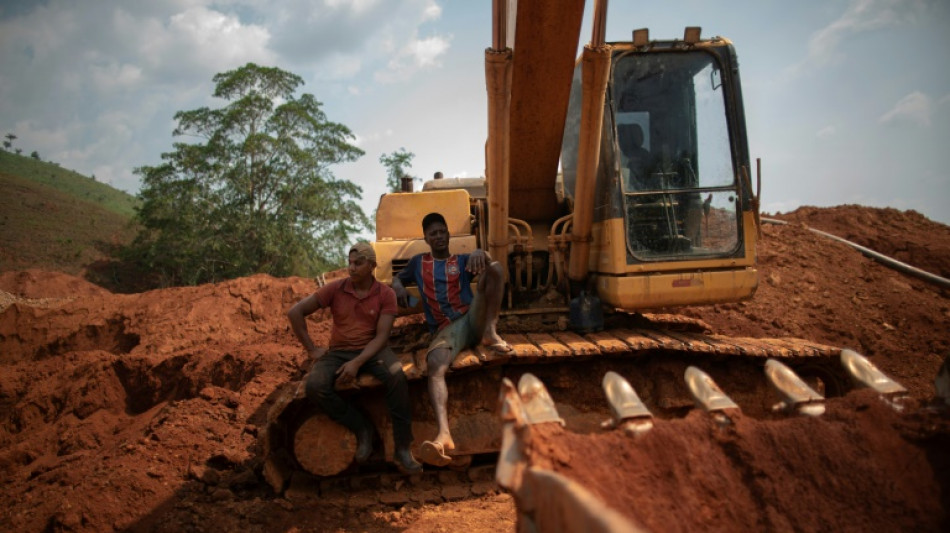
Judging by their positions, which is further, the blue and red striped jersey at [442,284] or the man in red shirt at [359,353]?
the blue and red striped jersey at [442,284]

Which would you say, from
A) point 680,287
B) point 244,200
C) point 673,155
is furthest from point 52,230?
point 680,287

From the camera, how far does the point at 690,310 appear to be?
8.41m

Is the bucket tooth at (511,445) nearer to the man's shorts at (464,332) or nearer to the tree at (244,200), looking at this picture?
the man's shorts at (464,332)

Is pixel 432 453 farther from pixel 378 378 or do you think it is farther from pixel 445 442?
pixel 378 378

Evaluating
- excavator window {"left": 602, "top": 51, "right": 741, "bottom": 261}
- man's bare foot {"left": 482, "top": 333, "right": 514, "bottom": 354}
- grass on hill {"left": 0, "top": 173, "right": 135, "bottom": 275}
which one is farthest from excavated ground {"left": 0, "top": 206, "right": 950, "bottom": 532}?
grass on hill {"left": 0, "top": 173, "right": 135, "bottom": 275}

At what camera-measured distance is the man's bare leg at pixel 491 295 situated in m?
3.75

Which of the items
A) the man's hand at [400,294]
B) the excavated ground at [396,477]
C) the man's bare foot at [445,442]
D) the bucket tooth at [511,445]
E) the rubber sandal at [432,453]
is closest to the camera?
the bucket tooth at [511,445]

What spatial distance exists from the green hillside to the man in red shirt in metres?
16.9

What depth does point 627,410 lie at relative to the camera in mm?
2062

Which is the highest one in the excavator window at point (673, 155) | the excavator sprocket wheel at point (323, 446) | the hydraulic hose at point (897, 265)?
the excavator window at point (673, 155)

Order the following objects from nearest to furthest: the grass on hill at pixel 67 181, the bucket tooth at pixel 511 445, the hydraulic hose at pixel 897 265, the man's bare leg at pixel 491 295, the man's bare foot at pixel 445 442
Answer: the bucket tooth at pixel 511 445 → the man's bare foot at pixel 445 442 → the man's bare leg at pixel 491 295 → the hydraulic hose at pixel 897 265 → the grass on hill at pixel 67 181

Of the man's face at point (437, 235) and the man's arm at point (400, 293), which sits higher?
the man's face at point (437, 235)

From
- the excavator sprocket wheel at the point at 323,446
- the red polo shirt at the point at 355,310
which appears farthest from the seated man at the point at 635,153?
Answer: the excavator sprocket wheel at the point at 323,446

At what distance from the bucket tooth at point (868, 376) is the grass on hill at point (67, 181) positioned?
34.9 meters
